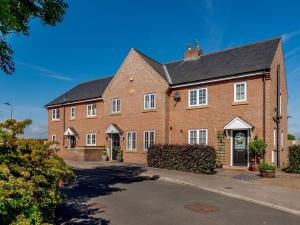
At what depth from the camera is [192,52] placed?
2589 centimetres

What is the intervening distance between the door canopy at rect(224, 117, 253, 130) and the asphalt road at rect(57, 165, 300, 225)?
300 inches

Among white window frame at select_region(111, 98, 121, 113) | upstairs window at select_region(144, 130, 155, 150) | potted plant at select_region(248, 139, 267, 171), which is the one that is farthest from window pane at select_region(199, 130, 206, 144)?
white window frame at select_region(111, 98, 121, 113)

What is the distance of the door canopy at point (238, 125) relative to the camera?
18.3 meters

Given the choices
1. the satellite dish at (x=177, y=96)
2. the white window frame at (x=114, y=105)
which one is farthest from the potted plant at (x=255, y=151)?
the white window frame at (x=114, y=105)

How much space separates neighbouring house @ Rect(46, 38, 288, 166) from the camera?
1859 cm

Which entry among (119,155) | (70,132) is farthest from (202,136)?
(70,132)

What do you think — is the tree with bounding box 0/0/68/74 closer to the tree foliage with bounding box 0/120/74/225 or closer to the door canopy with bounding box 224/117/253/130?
the tree foliage with bounding box 0/120/74/225

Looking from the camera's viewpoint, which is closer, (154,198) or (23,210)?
(23,210)

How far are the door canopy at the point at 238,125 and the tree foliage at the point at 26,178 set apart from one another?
13.9 metres

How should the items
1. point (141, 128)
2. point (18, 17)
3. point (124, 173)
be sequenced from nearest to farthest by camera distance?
point (18, 17) < point (124, 173) < point (141, 128)

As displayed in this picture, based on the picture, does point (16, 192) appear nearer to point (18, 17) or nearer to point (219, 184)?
point (18, 17)

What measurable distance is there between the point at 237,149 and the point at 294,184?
6.08 m

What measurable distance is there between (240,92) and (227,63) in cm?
328

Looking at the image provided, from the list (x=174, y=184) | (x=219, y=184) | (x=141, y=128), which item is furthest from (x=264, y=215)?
(x=141, y=128)
